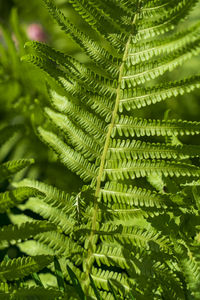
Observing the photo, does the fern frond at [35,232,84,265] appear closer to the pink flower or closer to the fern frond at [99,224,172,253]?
the fern frond at [99,224,172,253]

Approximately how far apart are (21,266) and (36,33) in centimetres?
144

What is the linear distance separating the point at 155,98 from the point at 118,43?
0.15 meters

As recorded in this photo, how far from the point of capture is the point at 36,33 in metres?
1.83

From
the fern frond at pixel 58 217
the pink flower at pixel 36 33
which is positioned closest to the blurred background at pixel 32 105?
the pink flower at pixel 36 33

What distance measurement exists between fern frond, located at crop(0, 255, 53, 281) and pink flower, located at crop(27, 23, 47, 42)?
139cm

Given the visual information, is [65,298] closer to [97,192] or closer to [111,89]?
[97,192]

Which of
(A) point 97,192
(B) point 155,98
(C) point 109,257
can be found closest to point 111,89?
(B) point 155,98

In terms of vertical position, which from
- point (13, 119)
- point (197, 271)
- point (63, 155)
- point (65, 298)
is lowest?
point (65, 298)

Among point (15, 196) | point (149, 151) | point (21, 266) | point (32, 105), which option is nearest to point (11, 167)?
point (15, 196)

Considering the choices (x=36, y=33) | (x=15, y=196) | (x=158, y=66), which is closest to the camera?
(x=15, y=196)

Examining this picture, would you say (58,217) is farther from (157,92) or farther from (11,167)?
(157,92)

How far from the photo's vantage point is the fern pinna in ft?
2.33

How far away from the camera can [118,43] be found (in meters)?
0.78

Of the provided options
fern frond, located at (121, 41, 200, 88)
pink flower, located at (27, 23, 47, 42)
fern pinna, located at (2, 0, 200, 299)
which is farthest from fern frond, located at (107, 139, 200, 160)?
pink flower, located at (27, 23, 47, 42)
